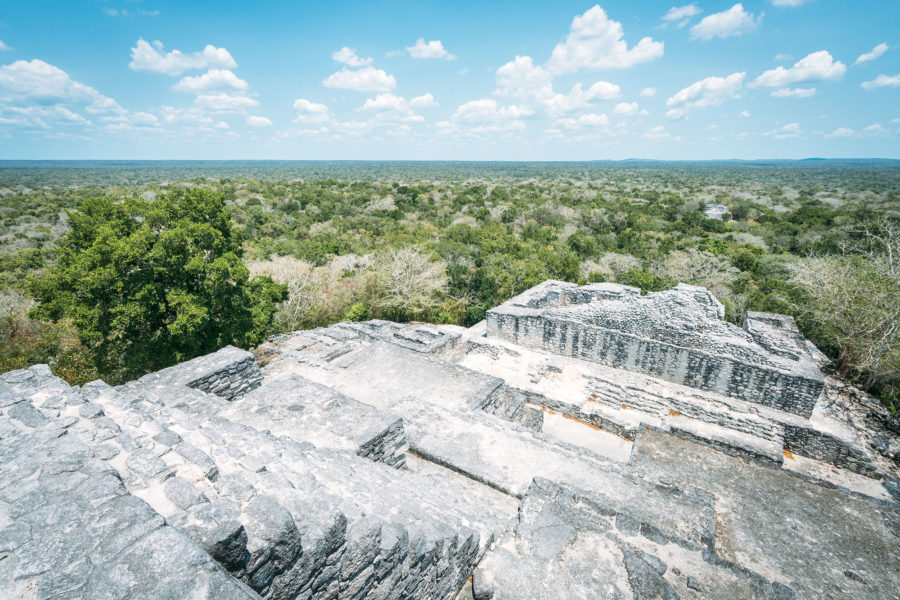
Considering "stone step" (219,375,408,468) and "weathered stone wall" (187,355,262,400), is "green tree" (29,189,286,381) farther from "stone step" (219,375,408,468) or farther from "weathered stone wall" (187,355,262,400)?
"stone step" (219,375,408,468)

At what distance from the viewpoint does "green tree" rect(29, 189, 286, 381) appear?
9.16 meters

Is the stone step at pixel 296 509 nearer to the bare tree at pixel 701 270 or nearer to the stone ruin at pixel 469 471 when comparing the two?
the stone ruin at pixel 469 471

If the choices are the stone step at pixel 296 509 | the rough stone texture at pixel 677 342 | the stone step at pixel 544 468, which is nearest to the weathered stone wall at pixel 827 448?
the rough stone texture at pixel 677 342

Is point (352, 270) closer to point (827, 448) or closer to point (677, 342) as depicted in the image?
point (677, 342)

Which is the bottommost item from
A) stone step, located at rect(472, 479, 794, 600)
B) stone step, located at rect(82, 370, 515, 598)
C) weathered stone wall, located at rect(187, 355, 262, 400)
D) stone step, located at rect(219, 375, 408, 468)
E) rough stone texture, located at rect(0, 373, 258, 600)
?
stone step, located at rect(472, 479, 794, 600)

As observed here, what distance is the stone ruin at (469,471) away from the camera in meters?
3.01

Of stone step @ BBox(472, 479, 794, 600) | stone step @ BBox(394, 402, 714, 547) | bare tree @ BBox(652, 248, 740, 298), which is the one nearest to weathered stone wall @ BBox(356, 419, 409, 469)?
stone step @ BBox(394, 402, 714, 547)

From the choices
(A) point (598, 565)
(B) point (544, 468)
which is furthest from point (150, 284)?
(A) point (598, 565)

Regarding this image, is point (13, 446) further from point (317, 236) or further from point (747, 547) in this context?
point (317, 236)

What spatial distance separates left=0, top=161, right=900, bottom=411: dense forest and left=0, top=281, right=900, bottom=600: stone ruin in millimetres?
2056

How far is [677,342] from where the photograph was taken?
37.9 ft

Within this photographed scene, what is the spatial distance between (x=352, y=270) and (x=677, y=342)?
16155 millimetres

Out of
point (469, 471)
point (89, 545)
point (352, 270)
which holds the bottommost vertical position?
point (352, 270)

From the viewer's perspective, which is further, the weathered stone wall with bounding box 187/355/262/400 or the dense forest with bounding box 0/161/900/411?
the dense forest with bounding box 0/161/900/411
